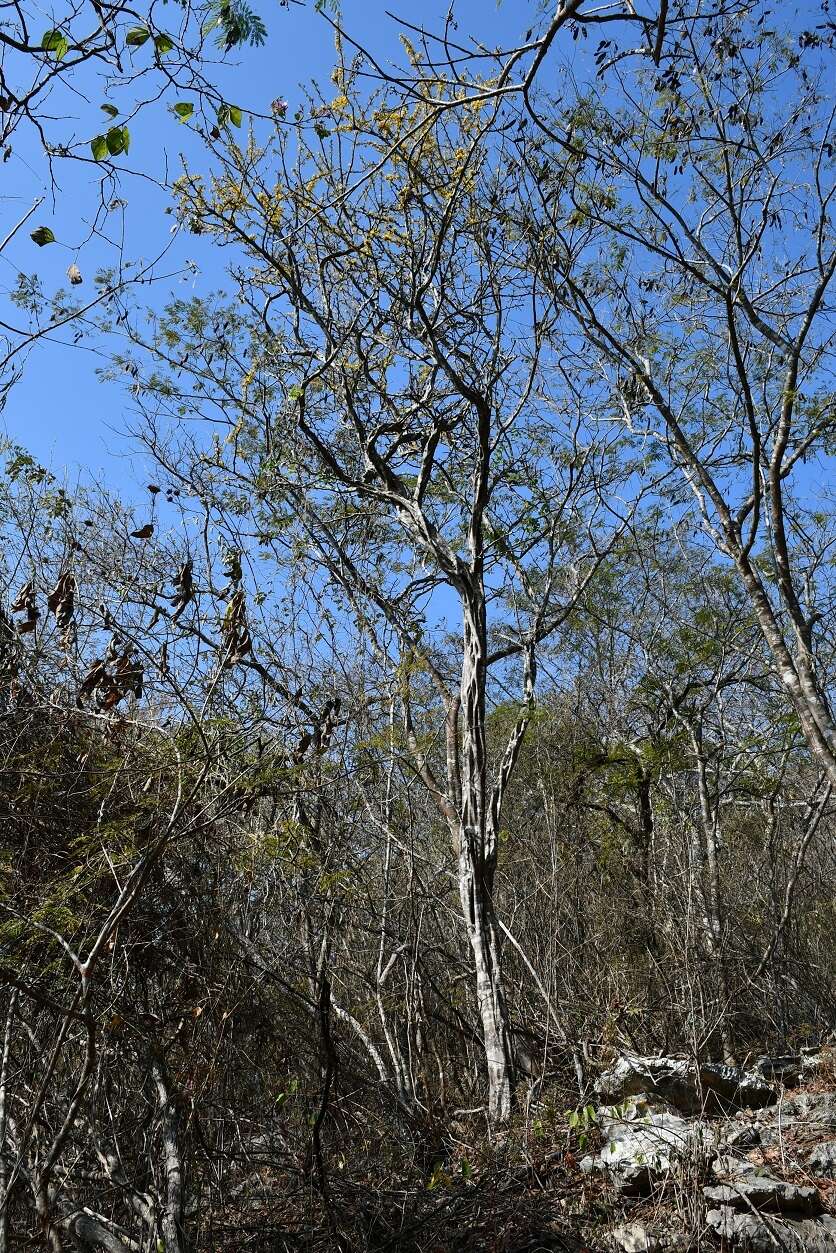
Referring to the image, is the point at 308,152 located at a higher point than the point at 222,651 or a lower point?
higher

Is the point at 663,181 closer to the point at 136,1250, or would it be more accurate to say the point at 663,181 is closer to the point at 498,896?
the point at 498,896

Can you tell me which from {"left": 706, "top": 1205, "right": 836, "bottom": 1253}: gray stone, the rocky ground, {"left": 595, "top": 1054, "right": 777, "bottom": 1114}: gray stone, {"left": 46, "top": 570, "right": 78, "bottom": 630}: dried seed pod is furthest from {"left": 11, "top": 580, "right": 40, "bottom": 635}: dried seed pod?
{"left": 595, "top": 1054, "right": 777, "bottom": 1114}: gray stone

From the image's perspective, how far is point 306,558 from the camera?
293 inches

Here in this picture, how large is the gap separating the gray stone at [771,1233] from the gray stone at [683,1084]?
3.18ft

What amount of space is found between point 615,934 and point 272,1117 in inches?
128

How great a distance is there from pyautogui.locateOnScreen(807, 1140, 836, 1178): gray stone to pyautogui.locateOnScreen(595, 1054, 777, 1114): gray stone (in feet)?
1.69

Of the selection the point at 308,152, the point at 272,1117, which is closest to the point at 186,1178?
the point at 272,1117

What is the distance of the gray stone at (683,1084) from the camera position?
15.6 ft

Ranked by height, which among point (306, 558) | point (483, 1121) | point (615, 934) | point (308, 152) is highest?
point (308, 152)

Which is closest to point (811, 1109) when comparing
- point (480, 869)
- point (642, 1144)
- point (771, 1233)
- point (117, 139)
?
point (642, 1144)

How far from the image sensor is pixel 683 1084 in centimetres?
486

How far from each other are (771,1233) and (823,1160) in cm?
79

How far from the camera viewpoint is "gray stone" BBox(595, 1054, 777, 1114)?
4766 mm

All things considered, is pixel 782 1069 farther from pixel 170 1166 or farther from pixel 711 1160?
pixel 170 1166
